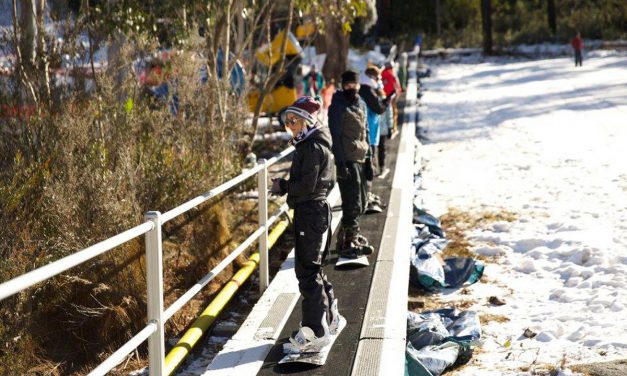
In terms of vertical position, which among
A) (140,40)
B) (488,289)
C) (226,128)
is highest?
(140,40)

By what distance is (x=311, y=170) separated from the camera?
5.89m

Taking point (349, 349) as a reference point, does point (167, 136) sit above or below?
above

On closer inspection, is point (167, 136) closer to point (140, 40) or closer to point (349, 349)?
point (140, 40)

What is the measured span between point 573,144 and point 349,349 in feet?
39.0

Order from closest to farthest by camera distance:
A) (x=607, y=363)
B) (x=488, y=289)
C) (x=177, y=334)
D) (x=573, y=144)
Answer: (x=607, y=363) < (x=177, y=334) < (x=488, y=289) < (x=573, y=144)

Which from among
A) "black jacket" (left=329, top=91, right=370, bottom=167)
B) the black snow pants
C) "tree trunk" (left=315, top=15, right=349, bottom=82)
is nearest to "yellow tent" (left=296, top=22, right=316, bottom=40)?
"tree trunk" (left=315, top=15, right=349, bottom=82)

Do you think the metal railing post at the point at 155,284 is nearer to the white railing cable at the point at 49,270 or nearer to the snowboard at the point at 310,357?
the white railing cable at the point at 49,270

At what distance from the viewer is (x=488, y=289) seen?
869 cm

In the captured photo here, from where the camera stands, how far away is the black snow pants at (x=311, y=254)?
5930 mm

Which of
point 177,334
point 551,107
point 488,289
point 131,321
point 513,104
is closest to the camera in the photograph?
point 131,321

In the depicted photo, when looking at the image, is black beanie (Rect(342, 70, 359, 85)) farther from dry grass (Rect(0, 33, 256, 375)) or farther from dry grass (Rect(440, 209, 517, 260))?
dry grass (Rect(440, 209, 517, 260))

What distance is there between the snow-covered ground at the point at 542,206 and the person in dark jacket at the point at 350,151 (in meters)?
1.09

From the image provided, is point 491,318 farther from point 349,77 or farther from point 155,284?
point 155,284

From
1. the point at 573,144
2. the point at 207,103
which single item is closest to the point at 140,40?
the point at 207,103
